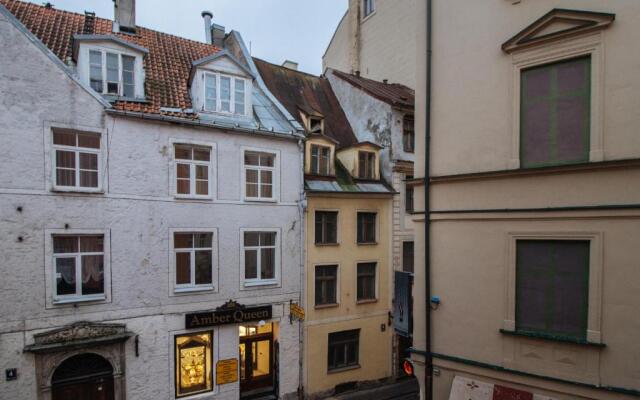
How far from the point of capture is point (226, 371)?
1265cm

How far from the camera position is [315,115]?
16.6 meters

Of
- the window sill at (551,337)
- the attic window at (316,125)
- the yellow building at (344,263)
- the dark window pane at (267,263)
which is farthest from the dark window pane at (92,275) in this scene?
the window sill at (551,337)

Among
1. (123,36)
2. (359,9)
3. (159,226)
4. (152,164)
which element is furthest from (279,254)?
(359,9)

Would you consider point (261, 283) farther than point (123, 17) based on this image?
No

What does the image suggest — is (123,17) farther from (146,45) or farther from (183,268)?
(183,268)

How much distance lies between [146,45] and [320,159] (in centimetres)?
806

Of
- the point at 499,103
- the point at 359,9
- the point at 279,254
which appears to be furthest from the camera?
the point at 359,9

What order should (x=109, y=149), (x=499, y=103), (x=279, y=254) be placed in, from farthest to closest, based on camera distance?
(x=279, y=254) → (x=109, y=149) → (x=499, y=103)

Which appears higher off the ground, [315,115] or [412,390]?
[315,115]

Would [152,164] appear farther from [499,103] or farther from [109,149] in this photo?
[499,103]

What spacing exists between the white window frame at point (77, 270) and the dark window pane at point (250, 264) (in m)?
4.30

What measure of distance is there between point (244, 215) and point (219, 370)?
210 inches

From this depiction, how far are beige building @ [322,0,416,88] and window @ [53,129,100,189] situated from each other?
604 inches

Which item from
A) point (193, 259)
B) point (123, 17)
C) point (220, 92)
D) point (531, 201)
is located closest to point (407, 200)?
point (220, 92)
